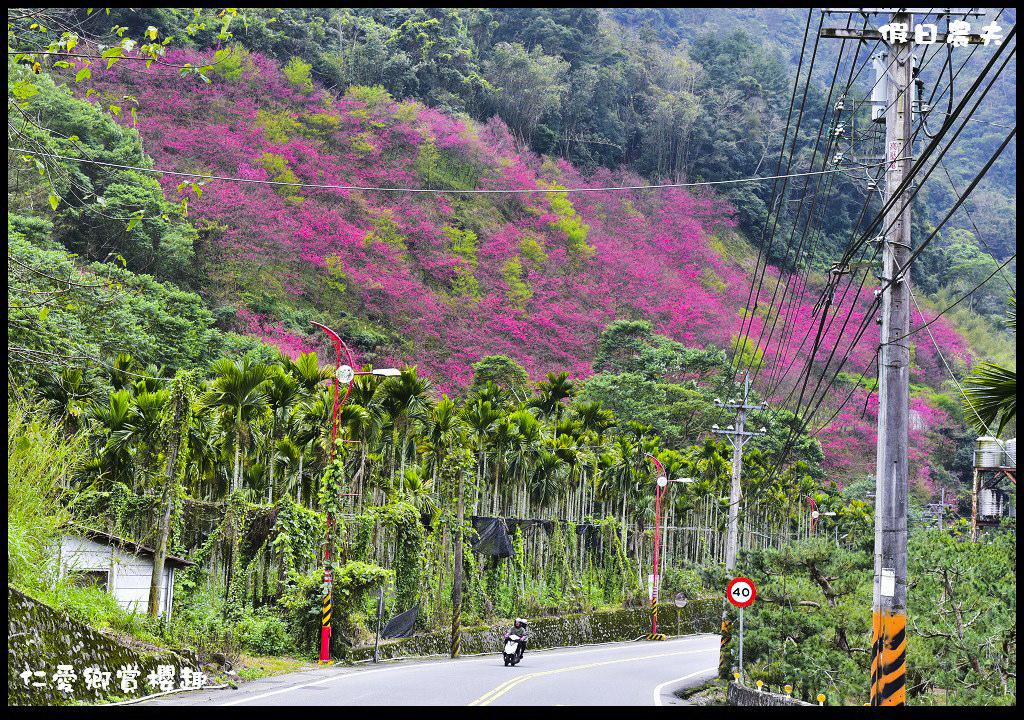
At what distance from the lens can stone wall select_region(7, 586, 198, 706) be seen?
38.0 ft

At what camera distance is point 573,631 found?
37500 millimetres

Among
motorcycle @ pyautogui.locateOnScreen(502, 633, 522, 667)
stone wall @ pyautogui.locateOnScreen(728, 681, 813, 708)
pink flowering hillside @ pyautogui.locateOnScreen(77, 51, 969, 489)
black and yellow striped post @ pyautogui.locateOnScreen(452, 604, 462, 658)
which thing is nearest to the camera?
stone wall @ pyautogui.locateOnScreen(728, 681, 813, 708)

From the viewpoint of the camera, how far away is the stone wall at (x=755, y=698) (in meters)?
16.9

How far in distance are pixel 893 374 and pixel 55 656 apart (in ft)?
35.5

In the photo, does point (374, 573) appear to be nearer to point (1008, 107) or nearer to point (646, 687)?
point (646, 687)

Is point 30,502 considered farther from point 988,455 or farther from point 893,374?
point 988,455

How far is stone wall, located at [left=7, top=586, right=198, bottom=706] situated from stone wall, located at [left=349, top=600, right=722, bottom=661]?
34.8 feet

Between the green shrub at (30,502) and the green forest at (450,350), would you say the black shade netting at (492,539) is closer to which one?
the green forest at (450,350)

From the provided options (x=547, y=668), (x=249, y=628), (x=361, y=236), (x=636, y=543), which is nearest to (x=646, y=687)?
(x=547, y=668)

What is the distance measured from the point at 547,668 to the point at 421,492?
328 inches

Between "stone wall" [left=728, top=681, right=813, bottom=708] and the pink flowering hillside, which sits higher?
the pink flowering hillside

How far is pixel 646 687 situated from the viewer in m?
23.0

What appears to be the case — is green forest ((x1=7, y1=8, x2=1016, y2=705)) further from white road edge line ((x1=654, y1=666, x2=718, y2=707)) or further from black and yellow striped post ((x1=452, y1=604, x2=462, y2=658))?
white road edge line ((x1=654, y1=666, x2=718, y2=707))

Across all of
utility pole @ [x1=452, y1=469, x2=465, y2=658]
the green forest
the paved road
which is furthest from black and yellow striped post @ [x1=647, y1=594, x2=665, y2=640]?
utility pole @ [x1=452, y1=469, x2=465, y2=658]
